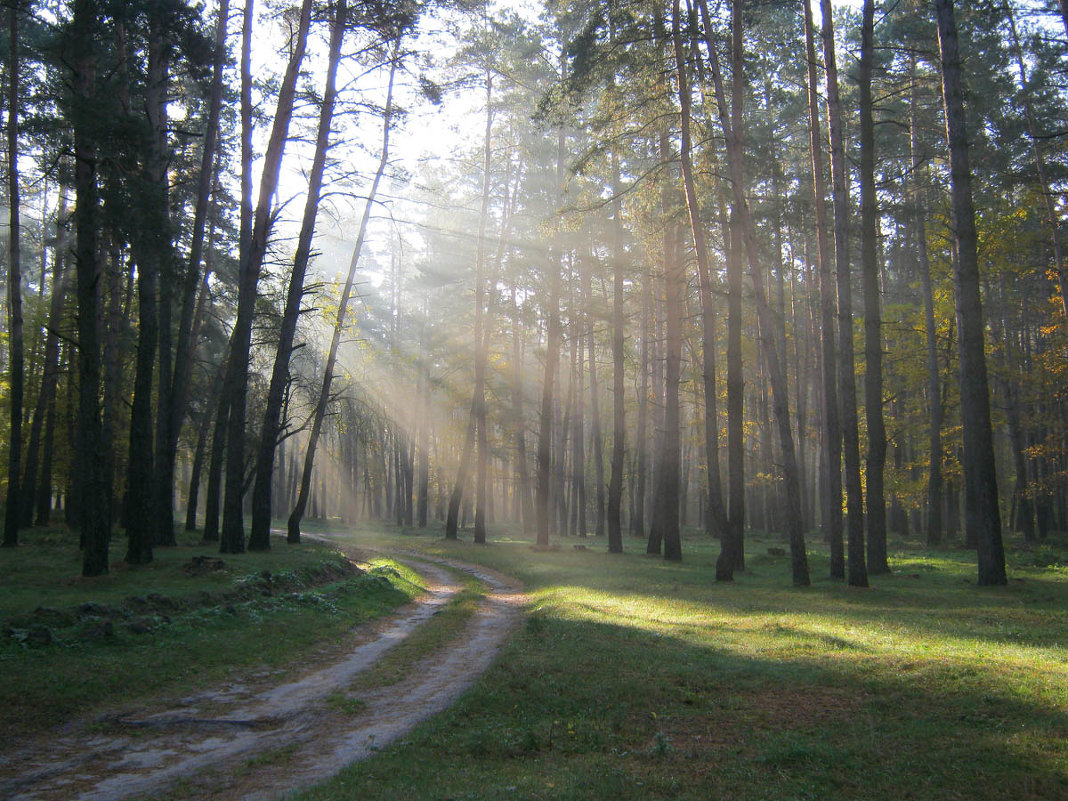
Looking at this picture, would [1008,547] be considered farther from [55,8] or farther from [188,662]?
[55,8]

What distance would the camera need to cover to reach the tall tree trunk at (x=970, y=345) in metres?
14.6

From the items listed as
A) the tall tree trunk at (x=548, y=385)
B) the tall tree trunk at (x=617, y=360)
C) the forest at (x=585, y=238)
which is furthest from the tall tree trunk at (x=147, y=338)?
the tall tree trunk at (x=617, y=360)

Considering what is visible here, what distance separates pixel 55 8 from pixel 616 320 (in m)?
19.1

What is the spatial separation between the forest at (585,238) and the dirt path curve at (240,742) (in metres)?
6.72

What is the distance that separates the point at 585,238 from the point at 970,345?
16117 millimetres

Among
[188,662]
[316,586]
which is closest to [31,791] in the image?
[188,662]

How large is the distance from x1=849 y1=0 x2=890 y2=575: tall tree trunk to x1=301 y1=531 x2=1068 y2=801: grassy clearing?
4439 mm

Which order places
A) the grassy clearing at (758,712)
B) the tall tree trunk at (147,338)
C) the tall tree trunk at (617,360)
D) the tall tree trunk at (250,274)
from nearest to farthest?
the grassy clearing at (758,712) → the tall tree trunk at (147,338) → the tall tree trunk at (250,274) → the tall tree trunk at (617,360)

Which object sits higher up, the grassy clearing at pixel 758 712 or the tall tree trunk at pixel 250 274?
the tall tree trunk at pixel 250 274

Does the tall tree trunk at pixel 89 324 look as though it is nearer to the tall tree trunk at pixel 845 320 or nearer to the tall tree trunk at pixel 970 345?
the tall tree trunk at pixel 845 320

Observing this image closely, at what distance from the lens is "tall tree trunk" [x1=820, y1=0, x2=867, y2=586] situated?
15.8 meters

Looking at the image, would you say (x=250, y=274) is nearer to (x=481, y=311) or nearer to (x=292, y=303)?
(x=292, y=303)

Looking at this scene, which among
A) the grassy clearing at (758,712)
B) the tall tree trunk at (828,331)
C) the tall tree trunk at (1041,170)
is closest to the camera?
the grassy clearing at (758,712)

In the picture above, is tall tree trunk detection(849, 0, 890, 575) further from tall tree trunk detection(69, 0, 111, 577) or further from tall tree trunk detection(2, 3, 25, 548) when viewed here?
tall tree trunk detection(2, 3, 25, 548)
